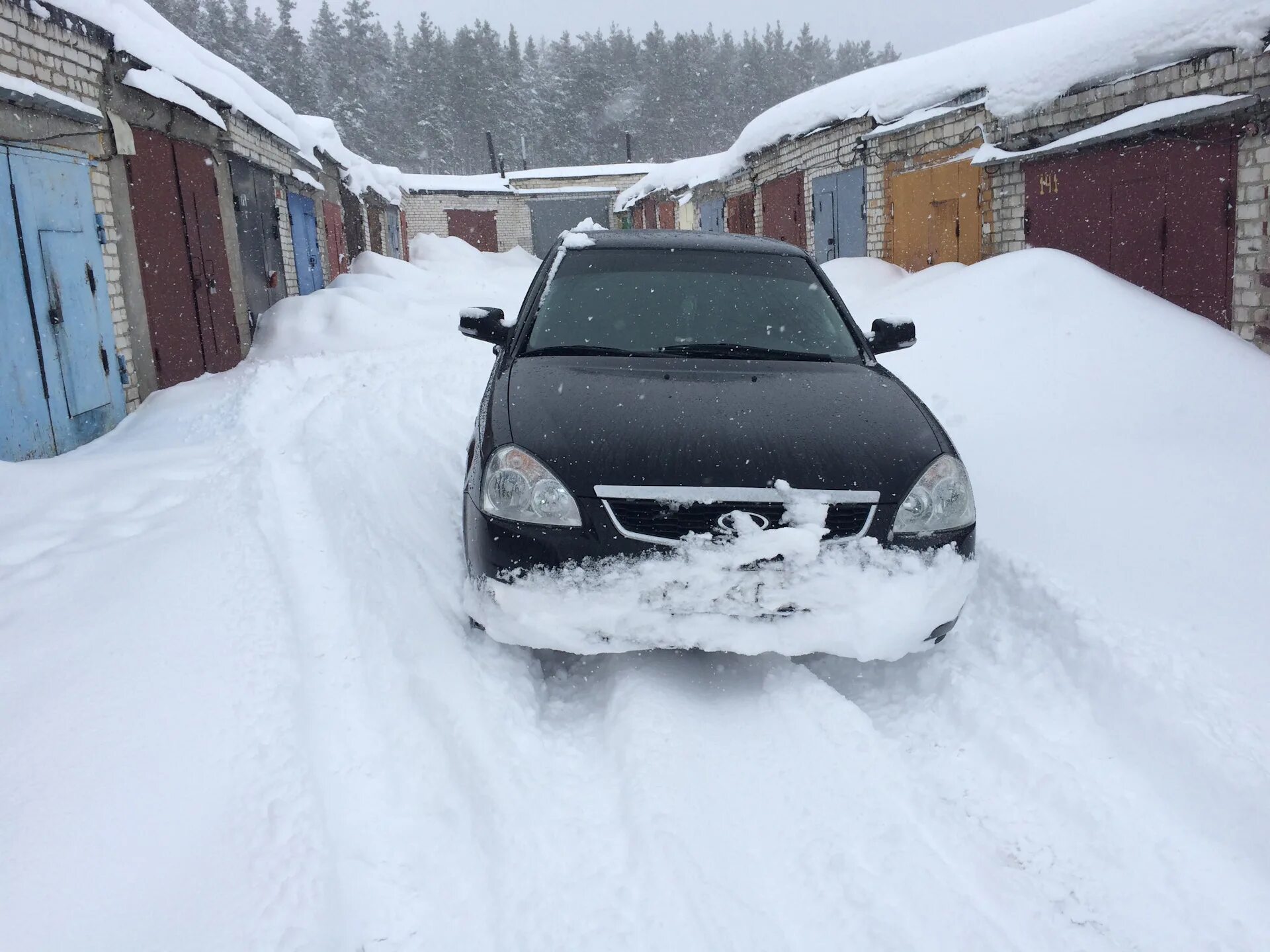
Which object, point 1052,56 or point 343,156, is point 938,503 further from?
point 343,156

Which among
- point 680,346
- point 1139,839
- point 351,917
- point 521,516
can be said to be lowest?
point 1139,839

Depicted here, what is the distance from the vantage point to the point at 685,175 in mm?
26234

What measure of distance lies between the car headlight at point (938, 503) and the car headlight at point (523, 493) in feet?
3.49

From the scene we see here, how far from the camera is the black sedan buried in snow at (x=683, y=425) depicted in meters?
2.61

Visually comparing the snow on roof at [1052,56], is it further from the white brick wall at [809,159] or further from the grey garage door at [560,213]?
the grey garage door at [560,213]

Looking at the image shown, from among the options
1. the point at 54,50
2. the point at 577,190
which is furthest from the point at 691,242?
the point at 577,190

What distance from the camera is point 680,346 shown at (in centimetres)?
351

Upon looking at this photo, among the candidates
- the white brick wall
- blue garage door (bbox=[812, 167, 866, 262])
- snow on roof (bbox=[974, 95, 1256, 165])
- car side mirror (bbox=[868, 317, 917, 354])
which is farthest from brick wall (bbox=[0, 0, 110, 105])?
blue garage door (bbox=[812, 167, 866, 262])

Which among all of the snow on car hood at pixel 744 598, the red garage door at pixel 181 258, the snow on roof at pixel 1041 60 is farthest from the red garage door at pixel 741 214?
the snow on car hood at pixel 744 598

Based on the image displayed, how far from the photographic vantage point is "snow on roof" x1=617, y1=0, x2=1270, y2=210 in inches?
293

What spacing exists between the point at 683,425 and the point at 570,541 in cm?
56

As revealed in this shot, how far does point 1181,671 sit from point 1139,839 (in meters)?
0.90

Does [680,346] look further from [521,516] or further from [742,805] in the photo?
[742,805]

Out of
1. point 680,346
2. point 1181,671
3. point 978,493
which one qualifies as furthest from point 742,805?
point 978,493
